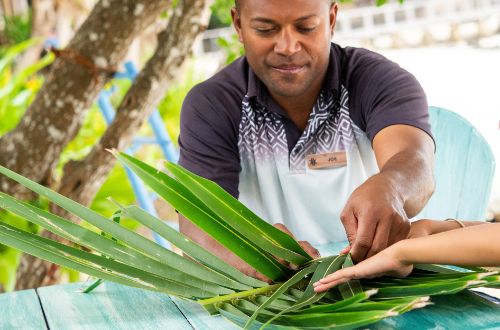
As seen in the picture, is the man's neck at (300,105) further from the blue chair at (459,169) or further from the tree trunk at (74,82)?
the tree trunk at (74,82)

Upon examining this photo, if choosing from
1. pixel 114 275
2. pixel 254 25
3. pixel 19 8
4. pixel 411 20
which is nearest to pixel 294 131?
pixel 254 25

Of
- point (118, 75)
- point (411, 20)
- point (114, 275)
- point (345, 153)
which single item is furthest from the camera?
point (411, 20)

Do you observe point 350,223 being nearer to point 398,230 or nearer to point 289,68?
point 398,230

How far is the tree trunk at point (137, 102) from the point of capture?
10.5 feet

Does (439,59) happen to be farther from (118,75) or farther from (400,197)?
(400,197)

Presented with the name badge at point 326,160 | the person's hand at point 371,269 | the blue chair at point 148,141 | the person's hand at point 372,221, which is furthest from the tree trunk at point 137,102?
the person's hand at point 371,269

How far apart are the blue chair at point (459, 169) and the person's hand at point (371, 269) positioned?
983mm

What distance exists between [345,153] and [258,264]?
3.27 ft

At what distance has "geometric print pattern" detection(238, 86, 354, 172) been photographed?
7.85 ft

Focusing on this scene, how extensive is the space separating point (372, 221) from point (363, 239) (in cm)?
4

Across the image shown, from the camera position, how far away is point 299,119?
2.44m

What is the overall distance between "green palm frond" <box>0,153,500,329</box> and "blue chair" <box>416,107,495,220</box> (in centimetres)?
88

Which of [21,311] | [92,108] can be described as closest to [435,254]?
[21,311]

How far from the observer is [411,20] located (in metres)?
22.6
